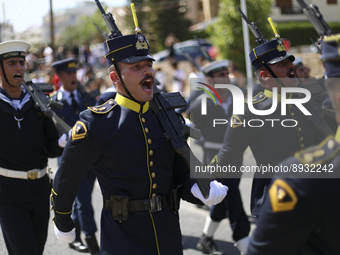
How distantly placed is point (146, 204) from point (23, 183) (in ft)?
4.93

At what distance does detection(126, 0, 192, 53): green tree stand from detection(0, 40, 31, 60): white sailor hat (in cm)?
3088

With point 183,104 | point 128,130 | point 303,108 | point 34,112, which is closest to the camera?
point 128,130

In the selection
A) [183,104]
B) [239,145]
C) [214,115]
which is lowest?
[214,115]

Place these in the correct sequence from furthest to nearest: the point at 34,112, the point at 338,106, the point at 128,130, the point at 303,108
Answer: the point at 34,112, the point at 303,108, the point at 128,130, the point at 338,106

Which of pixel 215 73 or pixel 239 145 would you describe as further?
pixel 215 73

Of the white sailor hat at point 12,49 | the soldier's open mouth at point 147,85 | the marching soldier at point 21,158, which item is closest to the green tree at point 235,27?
the white sailor hat at point 12,49

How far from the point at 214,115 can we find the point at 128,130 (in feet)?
9.05

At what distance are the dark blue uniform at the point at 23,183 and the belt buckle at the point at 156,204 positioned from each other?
1.36m

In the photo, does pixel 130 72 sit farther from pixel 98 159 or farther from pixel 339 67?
pixel 339 67

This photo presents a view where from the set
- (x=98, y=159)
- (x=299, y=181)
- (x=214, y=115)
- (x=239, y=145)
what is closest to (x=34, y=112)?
(x=98, y=159)

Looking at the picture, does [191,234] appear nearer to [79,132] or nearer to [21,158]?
[21,158]

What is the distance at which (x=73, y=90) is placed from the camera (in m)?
6.18

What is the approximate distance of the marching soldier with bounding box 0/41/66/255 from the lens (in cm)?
362

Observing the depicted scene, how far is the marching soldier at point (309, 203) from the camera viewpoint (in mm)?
1702
